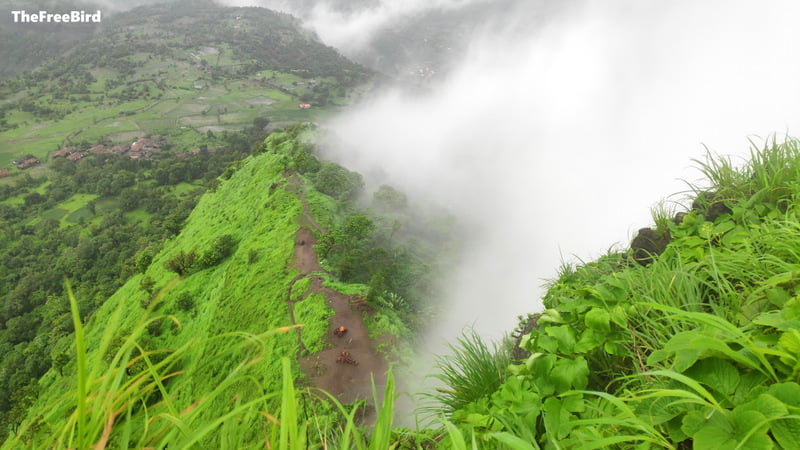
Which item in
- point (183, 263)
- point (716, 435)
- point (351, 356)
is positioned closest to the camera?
point (716, 435)

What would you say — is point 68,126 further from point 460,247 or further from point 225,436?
point 225,436

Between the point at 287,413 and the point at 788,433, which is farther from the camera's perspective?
the point at 287,413

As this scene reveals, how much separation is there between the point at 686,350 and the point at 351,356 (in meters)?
14.3

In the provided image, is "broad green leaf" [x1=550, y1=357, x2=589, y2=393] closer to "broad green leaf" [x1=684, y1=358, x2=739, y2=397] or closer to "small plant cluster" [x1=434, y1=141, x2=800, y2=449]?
"small plant cluster" [x1=434, y1=141, x2=800, y2=449]

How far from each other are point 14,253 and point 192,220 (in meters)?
65.9

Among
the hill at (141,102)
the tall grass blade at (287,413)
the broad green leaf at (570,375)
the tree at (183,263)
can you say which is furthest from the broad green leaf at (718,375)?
the hill at (141,102)

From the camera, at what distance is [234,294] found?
20.8 m

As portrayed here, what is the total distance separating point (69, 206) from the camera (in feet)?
301

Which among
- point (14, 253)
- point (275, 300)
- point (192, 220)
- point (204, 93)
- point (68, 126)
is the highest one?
point (204, 93)

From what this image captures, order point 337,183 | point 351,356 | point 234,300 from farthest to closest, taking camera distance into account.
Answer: point 337,183, point 234,300, point 351,356

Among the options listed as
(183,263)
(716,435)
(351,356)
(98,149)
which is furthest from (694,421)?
(98,149)

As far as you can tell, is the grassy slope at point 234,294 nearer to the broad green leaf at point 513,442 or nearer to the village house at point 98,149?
the broad green leaf at point 513,442

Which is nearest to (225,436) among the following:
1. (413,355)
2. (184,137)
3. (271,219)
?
(413,355)

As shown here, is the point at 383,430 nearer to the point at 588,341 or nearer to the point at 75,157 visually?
the point at 588,341
